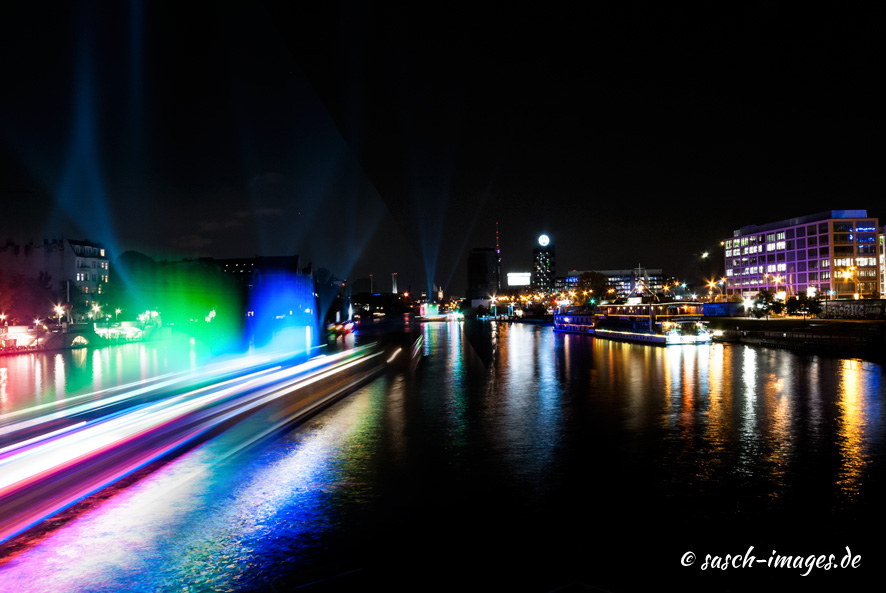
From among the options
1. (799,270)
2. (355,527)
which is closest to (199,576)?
(355,527)

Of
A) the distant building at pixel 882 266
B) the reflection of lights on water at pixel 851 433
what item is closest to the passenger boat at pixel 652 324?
the reflection of lights on water at pixel 851 433

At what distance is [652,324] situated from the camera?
164 ft

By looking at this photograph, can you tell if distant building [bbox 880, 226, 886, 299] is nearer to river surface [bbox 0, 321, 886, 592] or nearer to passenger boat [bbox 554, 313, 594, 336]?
passenger boat [bbox 554, 313, 594, 336]

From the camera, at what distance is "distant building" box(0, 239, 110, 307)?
91.7 m

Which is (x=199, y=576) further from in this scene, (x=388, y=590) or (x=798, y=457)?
(x=798, y=457)

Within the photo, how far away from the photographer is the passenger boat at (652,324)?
145ft

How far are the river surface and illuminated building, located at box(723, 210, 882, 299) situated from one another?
118m

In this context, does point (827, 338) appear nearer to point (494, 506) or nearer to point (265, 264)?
point (494, 506)

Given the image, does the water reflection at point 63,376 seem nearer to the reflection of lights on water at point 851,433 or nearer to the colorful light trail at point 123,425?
the colorful light trail at point 123,425

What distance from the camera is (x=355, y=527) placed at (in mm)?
7207

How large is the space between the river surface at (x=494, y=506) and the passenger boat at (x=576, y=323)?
47497 mm

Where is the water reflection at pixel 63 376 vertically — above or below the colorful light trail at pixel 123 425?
below

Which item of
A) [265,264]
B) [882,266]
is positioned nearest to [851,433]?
[265,264]

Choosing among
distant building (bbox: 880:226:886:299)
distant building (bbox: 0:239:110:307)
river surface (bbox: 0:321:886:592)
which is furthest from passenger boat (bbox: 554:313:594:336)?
distant building (bbox: 880:226:886:299)
